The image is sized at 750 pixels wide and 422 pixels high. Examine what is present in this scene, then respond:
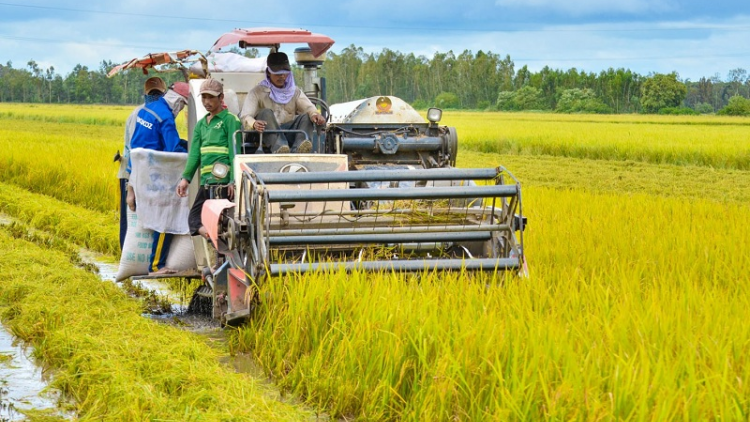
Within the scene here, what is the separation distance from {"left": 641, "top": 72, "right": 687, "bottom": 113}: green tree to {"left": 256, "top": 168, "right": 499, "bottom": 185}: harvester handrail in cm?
8297

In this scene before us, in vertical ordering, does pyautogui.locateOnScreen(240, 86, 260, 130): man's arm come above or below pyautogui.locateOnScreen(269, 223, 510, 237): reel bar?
above

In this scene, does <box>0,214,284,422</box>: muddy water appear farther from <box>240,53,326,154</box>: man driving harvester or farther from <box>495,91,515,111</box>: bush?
<box>495,91,515,111</box>: bush

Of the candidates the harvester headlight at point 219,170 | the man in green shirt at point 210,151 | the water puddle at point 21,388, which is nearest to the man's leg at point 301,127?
Answer: the man in green shirt at point 210,151

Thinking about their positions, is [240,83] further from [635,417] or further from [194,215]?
[635,417]

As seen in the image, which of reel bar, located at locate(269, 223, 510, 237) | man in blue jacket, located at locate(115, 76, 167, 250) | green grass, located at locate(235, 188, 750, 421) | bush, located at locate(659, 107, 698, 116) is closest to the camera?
green grass, located at locate(235, 188, 750, 421)

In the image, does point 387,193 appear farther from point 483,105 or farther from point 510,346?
point 483,105

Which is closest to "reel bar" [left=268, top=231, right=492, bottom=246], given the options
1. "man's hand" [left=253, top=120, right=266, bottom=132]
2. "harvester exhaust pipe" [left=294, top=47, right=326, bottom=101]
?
"man's hand" [left=253, top=120, right=266, bottom=132]

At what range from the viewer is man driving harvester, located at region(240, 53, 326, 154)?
7.55 m

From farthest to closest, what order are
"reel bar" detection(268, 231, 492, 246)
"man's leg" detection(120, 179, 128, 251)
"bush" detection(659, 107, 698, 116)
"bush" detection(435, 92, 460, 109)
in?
"bush" detection(435, 92, 460, 109) → "bush" detection(659, 107, 698, 116) → "man's leg" detection(120, 179, 128, 251) → "reel bar" detection(268, 231, 492, 246)

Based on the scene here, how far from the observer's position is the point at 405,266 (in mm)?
5941

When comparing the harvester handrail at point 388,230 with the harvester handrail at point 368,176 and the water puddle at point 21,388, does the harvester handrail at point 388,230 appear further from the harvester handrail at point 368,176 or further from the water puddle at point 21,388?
the water puddle at point 21,388

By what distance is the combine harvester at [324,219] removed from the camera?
5918mm

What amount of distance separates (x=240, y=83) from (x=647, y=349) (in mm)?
5073

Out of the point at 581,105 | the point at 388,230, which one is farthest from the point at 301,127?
the point at 581,105
